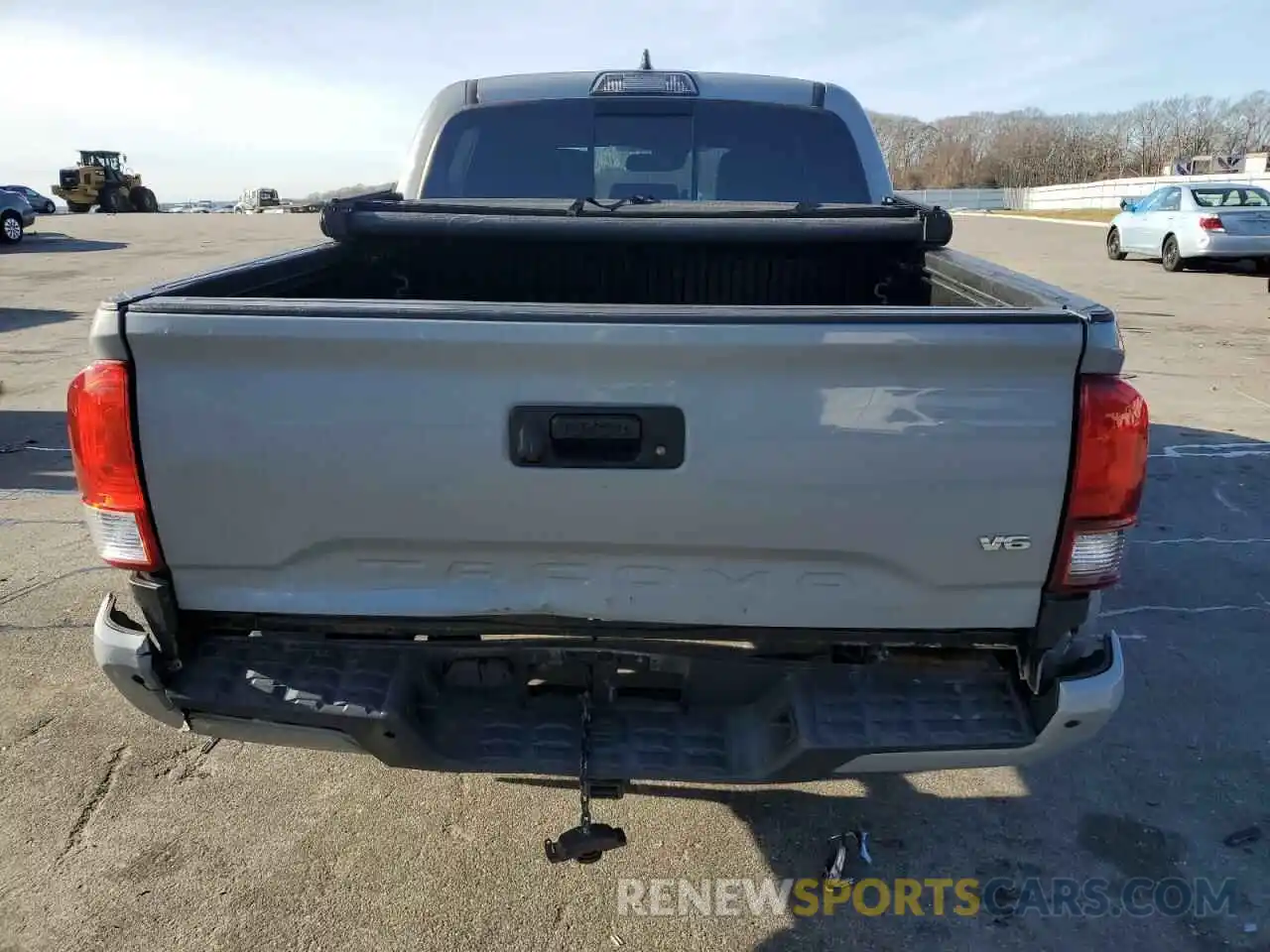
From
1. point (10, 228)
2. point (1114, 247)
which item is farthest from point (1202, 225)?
point (10, 228)

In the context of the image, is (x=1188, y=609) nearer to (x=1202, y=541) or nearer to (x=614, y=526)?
(x=1202, y=541)

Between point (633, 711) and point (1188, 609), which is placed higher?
point (633, 711)

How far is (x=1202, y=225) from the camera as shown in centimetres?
1680

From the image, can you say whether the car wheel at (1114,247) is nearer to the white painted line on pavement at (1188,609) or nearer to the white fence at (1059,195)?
the white painted line on pavement at (1188,609)

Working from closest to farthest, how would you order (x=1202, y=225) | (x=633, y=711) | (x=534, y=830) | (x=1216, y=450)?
1. (x=633, y=711)
2. (x=534, y=830)
3. (x=1216, y=450)
4. (x=1202, y=225)

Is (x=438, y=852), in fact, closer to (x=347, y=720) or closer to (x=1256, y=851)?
(x=347, y=720)

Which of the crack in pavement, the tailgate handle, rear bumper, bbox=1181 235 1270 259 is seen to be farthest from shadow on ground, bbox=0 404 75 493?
rear bumper, bbox=1181 235 1270 259

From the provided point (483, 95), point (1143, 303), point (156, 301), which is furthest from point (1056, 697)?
point (1143, 303)

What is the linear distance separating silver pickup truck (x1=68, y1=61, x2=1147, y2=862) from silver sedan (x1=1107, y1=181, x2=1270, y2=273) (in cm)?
1730

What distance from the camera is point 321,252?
3.15 m

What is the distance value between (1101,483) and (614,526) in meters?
1.03

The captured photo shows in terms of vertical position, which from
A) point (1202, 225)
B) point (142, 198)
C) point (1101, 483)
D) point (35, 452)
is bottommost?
point (142, 198)

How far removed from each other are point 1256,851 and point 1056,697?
51.2 inches

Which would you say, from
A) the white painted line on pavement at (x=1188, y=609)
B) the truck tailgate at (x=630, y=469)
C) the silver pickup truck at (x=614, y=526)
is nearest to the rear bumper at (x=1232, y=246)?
the white painted line on pavement at (x=1188, y=609)
